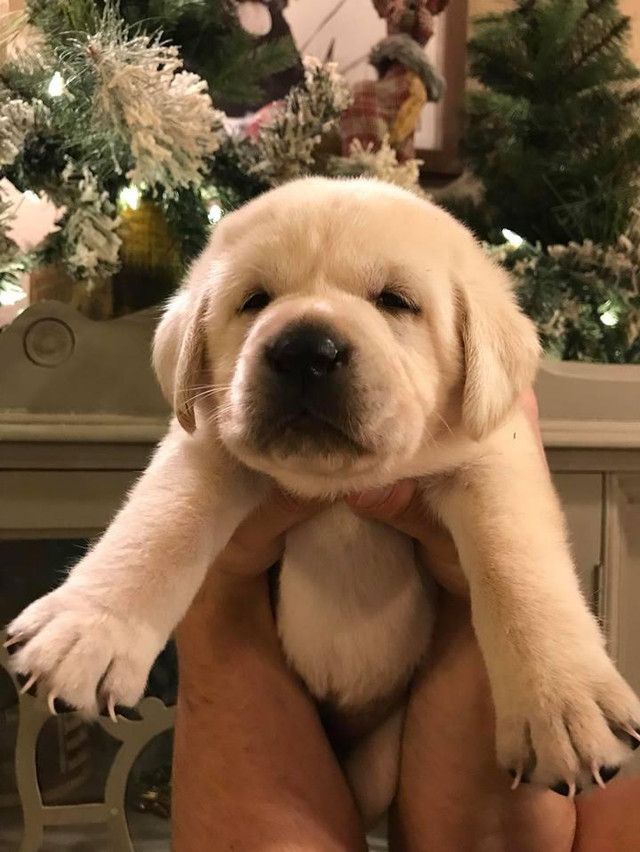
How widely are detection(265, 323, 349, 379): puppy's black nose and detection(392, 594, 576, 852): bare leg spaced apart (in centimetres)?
48

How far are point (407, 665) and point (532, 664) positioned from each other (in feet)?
1.26

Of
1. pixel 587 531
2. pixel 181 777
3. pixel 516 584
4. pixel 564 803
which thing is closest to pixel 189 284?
pixel 516 584

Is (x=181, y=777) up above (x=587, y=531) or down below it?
below

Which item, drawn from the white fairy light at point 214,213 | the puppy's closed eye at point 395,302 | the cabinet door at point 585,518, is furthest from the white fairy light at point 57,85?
the cabinet door at point 585,518

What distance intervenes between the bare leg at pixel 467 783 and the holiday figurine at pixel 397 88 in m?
1.10

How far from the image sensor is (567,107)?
5.23ft

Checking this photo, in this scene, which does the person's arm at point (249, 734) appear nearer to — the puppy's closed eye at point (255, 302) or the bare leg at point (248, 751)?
the bare leg at point (248, 751)

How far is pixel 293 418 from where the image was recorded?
0.84 metres

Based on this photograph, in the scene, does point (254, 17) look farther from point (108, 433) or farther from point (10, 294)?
point (108, 433)

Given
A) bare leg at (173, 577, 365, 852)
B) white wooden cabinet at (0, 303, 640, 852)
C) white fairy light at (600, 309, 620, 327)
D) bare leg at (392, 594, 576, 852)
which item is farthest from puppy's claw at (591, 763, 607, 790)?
white fairy light at (600, 309, 620, 327)

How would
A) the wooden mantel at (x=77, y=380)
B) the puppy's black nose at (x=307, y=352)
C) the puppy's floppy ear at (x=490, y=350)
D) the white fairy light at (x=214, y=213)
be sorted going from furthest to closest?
the white fairy light at (x=214, y=213), the wooden mantel at (x=77, y=380), the puppy's floppy ear at (x=490, y=350), the puppy's black nose at (x=307, y=352)

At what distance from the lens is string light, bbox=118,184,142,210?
55.3 inches

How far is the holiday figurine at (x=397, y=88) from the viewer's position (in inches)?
65.3

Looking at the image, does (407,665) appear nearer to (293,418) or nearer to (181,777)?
(181,777)
